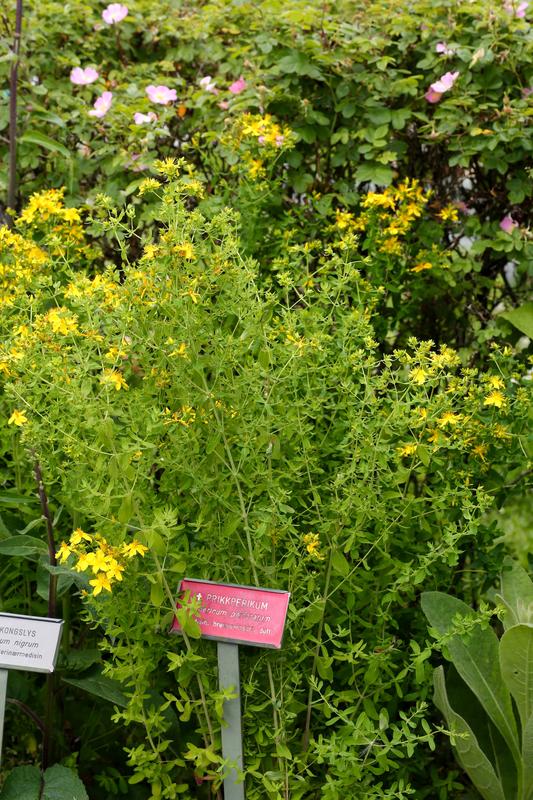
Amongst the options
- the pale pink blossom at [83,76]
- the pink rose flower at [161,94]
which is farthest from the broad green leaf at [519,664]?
the pale pink blossom at [83,76]

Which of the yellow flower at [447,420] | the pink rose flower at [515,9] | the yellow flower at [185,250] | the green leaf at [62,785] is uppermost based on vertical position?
the pink rose flower at [515,9]

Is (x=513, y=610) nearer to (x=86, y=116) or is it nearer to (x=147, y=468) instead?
(x=147, y=468)

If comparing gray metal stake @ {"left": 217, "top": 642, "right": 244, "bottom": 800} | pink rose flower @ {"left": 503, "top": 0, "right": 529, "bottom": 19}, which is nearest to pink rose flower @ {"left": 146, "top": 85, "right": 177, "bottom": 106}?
pink rose flower @ {"left": 503, "top": 0, "right": 529, "bottom": 19}

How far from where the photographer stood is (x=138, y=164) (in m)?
2.80

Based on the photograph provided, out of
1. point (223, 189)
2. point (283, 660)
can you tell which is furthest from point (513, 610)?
point (223, 189)

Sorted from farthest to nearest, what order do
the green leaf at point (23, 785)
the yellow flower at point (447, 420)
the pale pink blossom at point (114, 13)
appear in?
the pale pink blossom at point (114, 13), the green leaf at point (23, 785), the yellow flower at point (447, 420)

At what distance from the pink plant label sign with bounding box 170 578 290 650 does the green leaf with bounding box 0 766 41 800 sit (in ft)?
1.47

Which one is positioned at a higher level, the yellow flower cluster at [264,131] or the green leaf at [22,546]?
the yellow flower cluster at [264,131]

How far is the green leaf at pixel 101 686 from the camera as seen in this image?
196cm

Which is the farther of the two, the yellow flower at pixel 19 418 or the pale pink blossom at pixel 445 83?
the pale pink blossom at pixel 445 83

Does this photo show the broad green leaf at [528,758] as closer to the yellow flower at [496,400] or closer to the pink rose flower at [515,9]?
the yellow flower at [496,400]

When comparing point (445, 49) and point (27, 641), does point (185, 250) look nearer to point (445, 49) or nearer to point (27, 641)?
point (27, 641)

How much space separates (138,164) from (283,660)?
155 cm

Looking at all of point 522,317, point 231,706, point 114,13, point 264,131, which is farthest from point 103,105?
point 231,706
